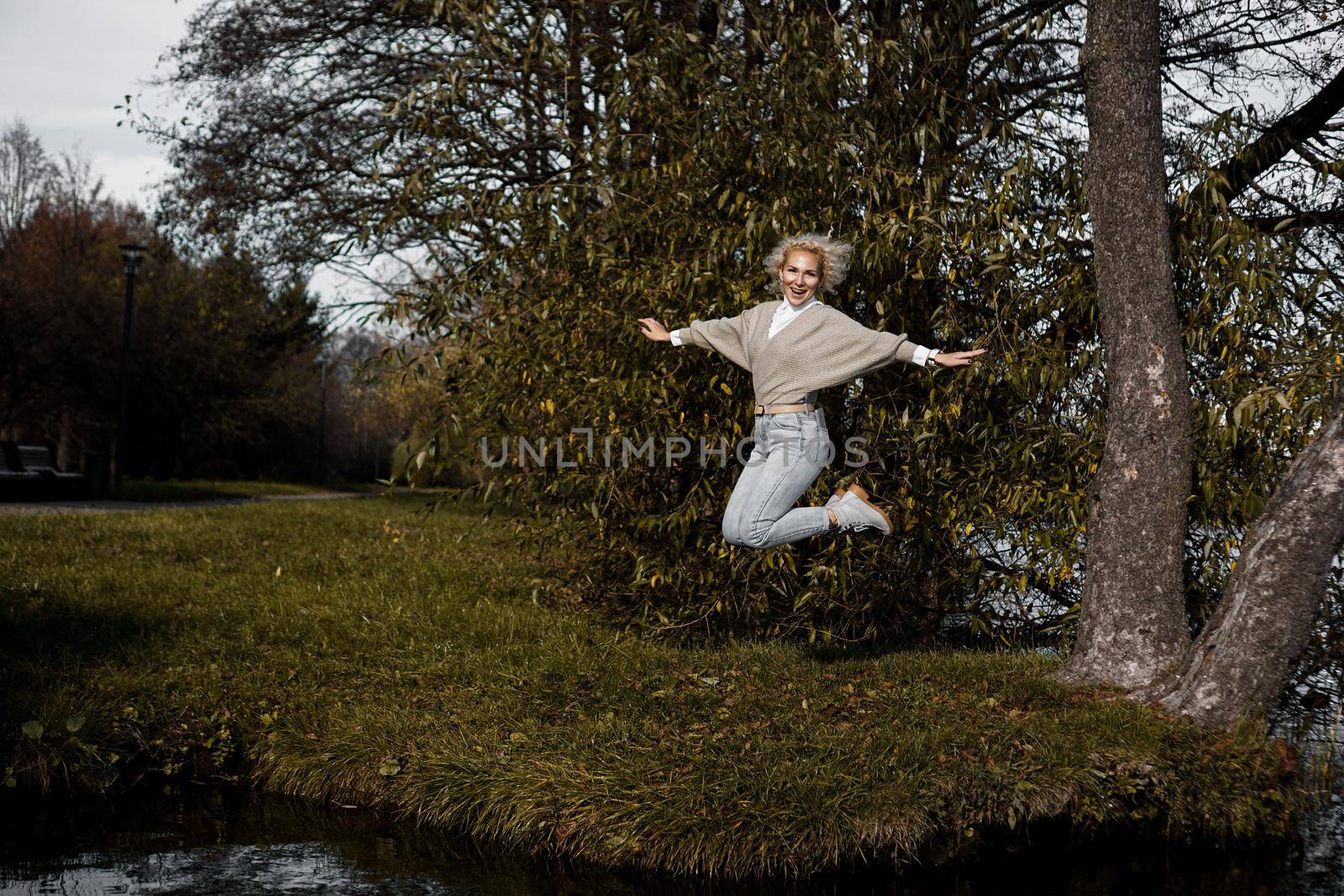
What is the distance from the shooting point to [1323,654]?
579 centimetres

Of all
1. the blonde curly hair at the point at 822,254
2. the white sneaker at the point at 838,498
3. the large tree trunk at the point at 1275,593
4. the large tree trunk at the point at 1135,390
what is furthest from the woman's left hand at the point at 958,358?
the large tree trunk at the point at 1275,593

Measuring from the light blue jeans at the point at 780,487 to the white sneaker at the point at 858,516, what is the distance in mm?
98

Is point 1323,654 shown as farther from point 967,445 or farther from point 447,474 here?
point 447,474

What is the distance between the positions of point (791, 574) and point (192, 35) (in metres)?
10.6

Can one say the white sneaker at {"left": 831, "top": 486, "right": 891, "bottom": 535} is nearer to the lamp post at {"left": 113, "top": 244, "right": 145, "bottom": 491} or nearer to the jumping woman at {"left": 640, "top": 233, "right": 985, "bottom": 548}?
the jumping woman at {"left": 640, "top": 233, "right": 985, "bottom": 548}

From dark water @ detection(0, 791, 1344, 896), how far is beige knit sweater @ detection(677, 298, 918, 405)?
2.13 m

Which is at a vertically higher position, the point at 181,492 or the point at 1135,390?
the point at 1135,390

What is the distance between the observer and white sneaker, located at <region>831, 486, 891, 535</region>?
5.42m

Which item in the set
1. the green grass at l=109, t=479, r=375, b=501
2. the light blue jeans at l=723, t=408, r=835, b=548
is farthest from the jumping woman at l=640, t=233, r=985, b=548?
the green grass at l=109, t=479, r=375, b=501

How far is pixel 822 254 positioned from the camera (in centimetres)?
541

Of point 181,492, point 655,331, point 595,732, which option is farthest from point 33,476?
point 595,732

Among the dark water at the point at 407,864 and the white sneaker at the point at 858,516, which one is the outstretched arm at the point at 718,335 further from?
the dark water at the point at 407,864

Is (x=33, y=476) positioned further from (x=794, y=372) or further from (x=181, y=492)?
(x=794, y=372)

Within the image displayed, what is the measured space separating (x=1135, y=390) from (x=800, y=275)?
177 centimetres
